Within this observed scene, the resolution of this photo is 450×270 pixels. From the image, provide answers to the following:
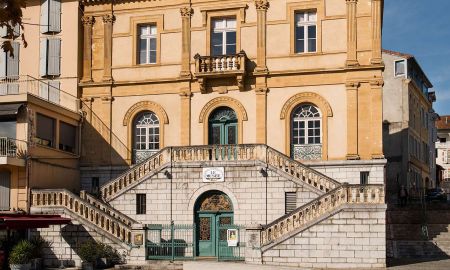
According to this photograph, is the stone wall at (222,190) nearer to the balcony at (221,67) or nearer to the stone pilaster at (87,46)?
the balcony at (221,67)

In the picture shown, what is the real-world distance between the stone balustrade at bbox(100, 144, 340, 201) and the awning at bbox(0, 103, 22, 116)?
4.74m

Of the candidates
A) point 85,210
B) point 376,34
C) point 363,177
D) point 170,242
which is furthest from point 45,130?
point 376,34

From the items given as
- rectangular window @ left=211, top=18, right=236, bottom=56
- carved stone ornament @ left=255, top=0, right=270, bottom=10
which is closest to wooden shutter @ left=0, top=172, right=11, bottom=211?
→ rectangular window @ left=211, top=18, right=236, bottom=56

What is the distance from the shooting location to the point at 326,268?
894 inches

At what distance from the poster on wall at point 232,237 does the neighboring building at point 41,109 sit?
8163 mm

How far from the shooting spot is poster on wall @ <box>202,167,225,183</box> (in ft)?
84.5

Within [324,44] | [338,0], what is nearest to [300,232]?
[324,44]

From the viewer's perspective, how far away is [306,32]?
28.5 metres

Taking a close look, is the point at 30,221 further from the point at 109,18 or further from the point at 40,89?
the point at 109,18

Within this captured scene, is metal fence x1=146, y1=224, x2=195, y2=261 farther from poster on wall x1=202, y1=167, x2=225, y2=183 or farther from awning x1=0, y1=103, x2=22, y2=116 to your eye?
awning x1=0, y1=103, x2=22, y2=116

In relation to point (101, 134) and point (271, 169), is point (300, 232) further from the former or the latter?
point (101, 134)

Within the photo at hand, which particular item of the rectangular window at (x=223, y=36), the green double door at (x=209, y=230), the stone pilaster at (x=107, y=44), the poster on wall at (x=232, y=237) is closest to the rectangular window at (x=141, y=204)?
the green double door at (x=209, y=230)

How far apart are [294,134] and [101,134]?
9151 mm

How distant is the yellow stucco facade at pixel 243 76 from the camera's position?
89.6 feet
